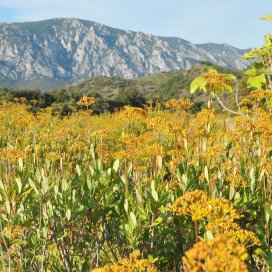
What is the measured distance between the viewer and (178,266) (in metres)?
3.48

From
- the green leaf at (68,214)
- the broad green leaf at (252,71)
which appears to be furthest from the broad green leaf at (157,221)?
the broad green leaf at (252,71)

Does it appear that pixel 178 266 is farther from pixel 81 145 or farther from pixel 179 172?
pixel 81 145

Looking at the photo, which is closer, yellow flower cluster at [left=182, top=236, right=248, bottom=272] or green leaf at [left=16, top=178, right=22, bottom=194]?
yellow flower cluster at [left=182, top=236, right=248, bottom=272]

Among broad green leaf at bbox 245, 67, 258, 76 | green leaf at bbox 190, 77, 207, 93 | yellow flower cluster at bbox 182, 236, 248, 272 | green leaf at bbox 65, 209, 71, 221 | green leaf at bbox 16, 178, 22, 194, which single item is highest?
broad green leaf at bbox 245, 67, 258, 76

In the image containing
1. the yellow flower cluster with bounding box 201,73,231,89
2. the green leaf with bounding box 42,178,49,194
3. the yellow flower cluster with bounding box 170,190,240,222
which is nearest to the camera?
the yellow flower cluster with bounding box 170,190,240,222

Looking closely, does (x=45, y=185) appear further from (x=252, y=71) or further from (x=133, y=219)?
(x=252, y=71)

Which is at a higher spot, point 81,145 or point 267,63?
point 267,63

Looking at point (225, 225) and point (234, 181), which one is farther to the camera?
point (234, 181)

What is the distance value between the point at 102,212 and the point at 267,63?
7.40 ft

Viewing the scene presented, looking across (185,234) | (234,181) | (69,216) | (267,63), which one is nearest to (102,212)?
(69,216)

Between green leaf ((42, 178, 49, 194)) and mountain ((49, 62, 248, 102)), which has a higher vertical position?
mountain ((49, 62, 248, 102))

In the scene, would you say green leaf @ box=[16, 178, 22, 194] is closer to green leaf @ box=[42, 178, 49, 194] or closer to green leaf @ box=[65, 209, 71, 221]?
green leaf @ box=[42, 178, 49, 194]

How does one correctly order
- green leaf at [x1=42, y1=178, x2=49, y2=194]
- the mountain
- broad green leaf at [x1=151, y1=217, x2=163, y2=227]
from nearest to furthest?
broad green leaf at [x1=151, y1=217, x2=163, y2=227] < green leaf at [x1=42, y1=178, x2=49, y2=194] < the mountain

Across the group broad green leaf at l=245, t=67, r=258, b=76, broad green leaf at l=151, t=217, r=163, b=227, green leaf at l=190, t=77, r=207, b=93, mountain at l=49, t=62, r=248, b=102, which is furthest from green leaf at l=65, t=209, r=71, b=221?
mountain at l=49, t=62, r=248, b=102
